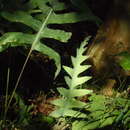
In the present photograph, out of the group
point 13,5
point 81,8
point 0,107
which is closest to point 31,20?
point 13,5

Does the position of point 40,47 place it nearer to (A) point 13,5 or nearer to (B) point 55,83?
(A) point 13,5

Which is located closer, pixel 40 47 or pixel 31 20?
pixel 40 47

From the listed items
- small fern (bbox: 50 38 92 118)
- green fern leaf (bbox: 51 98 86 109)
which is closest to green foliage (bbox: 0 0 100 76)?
small fern (bbox: 50 38 92 118)

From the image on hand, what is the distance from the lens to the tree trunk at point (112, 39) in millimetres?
2096

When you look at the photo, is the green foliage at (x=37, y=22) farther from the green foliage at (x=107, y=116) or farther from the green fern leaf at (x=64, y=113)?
the green foliage at (x=107, y=116)

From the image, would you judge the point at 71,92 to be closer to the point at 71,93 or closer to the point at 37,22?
the point at 71,93

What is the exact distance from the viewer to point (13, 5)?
1.77 m

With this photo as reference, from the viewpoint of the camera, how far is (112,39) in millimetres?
2160

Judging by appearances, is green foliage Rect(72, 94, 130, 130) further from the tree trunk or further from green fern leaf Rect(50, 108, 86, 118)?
the tree trunk

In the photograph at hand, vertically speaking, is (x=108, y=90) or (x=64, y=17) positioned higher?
(x=64, y=17)

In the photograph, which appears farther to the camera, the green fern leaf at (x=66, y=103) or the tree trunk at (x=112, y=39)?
the tree trunk at (x=112, y=39)

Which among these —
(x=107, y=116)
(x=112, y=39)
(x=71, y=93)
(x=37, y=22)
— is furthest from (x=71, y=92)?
(x=112, y=39)

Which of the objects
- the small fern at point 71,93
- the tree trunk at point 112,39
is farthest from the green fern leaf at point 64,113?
the tree trunk at point 112,39

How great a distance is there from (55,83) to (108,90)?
1.08 ft
